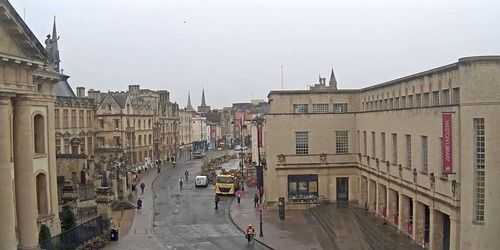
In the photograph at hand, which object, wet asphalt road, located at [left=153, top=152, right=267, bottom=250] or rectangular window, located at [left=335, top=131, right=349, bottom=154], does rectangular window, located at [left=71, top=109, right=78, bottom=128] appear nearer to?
wet asphalt road, located at [left=153, top=152, right=267, bottom=250]

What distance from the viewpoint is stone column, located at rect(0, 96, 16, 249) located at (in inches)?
871

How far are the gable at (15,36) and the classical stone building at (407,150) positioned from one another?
1959cm

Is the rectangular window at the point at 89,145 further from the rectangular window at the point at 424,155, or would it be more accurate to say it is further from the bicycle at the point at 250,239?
the rectangular window at the point at 424,155

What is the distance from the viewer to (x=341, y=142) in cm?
4853

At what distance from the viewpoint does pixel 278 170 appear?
48094 millimetres

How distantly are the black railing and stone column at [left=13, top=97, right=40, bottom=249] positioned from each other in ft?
16.0

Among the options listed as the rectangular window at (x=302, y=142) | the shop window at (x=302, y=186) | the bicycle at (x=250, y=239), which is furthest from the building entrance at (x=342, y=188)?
the bicycle at (x=250, y=239)

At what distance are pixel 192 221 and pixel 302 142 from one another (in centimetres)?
1163

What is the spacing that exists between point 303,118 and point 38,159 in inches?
883

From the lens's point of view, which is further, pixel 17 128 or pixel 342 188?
pixel 342 188

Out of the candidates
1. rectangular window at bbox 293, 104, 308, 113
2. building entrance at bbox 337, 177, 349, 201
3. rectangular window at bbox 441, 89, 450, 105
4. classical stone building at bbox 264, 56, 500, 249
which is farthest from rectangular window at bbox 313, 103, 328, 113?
rectangular window at bbox 441, 89, 450, 105

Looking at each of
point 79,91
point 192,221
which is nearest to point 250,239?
point 192,221

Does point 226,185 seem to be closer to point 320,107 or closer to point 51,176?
point 320,107

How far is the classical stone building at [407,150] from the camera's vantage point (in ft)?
86.1
